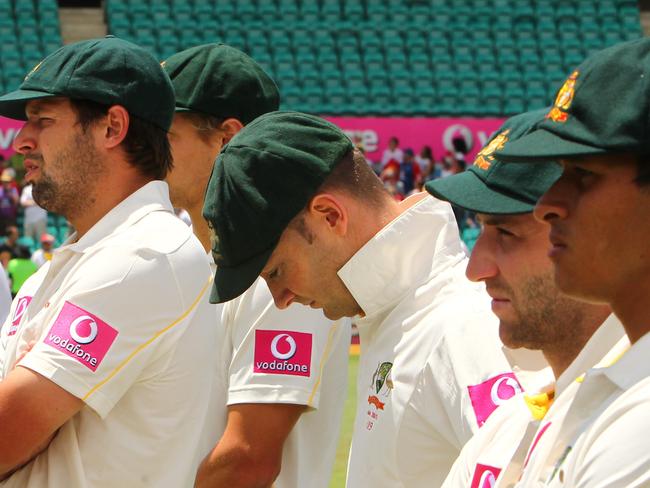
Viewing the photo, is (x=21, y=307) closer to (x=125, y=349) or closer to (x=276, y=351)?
(x=125, y=349)

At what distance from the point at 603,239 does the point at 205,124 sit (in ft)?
6.64

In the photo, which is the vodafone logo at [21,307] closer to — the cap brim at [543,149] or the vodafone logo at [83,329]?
the vodafone logo at [83,329]

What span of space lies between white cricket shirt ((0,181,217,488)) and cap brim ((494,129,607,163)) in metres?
1.26

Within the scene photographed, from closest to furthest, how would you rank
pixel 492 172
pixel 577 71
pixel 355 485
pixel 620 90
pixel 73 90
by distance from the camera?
pixel 620 90
pixel 577 71
pixel 492 172
pixel 355 485
pixel 73 90

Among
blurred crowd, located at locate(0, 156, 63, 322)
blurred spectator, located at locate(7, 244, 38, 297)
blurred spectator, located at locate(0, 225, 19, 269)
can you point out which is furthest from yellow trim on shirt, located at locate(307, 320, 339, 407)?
blurred crowd, located at locate(0, 156, 63, 322)

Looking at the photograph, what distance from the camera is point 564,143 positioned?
1.46 metres

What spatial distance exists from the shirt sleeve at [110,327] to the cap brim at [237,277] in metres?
0.22

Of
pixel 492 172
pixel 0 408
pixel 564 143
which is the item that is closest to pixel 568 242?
pixel 564 143

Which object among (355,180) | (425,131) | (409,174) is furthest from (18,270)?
(355,180)

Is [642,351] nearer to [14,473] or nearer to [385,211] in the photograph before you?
[385,211]

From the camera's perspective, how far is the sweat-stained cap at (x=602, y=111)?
1396 mm

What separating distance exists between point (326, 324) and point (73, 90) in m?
0.84

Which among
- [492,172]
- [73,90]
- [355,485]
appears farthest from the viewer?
[73,90]

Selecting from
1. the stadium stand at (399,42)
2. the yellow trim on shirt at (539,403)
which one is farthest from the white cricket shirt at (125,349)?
the stadium stand at (399,42)
